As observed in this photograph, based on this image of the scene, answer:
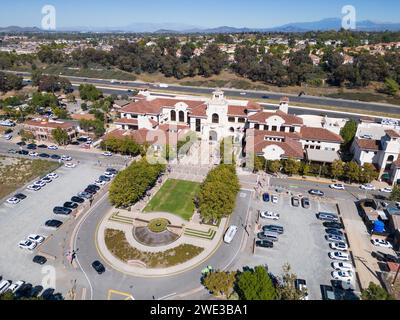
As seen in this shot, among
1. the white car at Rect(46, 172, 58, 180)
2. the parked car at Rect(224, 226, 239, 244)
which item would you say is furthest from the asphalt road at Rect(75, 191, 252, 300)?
the white car at Rect(46, 172, 58, 180)

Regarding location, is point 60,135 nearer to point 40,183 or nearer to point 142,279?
point 40,183

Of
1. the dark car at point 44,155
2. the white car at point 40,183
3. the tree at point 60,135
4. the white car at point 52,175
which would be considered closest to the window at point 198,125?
the tree at point 60,135

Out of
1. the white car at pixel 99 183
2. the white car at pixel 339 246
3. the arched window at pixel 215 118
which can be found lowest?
the white car at pixel 339 246

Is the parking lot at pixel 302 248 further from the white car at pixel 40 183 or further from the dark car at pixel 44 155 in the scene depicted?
the dark car at pixel 44 155

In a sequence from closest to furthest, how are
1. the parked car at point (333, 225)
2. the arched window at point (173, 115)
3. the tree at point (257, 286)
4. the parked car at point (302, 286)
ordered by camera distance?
the tree at point (257, 286) < the parked car at point (302, 286) < the parked car at point (333, 225) < the arched window at point (173, 115)

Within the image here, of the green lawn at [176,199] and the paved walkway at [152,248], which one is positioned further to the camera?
the green lawn at [176,199]

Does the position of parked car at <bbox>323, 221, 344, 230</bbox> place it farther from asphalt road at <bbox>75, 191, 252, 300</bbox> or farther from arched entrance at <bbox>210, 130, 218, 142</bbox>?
arched entrance at <bbox>210, 130, 218, 142</bbox>
